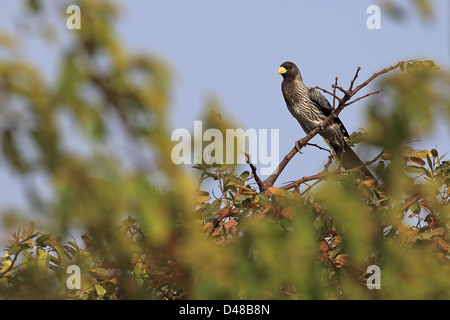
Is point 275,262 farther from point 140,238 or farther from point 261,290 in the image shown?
point 140,238

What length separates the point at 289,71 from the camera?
8.94 metres

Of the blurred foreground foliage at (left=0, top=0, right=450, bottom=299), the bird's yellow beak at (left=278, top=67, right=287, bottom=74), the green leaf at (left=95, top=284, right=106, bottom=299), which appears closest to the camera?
the blurred foreground foliage at (left=0, top=0, right=450, bottom=299)

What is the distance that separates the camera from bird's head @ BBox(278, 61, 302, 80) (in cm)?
888

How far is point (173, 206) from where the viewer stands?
4.99 ft

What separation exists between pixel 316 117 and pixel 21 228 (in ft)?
17.9

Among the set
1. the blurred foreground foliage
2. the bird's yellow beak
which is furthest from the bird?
the blurred foreground foliage

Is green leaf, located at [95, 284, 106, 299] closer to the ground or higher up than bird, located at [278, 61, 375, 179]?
closer to the ground

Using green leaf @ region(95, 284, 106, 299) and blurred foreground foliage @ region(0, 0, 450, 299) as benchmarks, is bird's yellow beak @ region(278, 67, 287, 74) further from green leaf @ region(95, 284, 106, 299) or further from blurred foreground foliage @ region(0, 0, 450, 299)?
blurred foreground foliage @ region(0, 0, 450, 299)

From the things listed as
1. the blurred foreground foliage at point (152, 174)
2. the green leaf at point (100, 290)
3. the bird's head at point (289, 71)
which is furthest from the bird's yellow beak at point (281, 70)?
the blurred foreground foliage at point (152, 174)

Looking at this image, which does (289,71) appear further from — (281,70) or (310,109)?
(310,109)

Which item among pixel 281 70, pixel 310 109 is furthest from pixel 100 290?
pixel 281 70

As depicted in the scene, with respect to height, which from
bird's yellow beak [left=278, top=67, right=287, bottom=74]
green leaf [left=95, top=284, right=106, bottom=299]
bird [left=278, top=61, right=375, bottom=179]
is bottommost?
green leaf [left=95, top=284, right=106, bottom=299]

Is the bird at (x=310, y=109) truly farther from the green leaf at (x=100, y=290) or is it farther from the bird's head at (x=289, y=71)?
the green leaf at (x=100, y=290)

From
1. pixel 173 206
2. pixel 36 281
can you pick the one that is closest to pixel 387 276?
pixel 173 206
